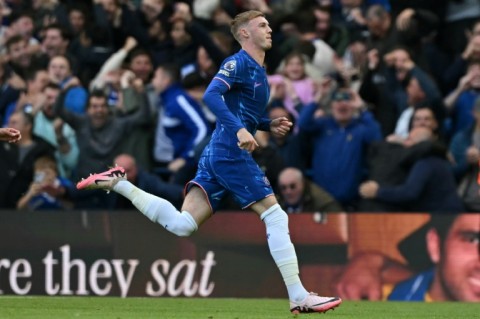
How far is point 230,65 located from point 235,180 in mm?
875

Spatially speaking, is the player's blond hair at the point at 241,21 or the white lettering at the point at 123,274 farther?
the white lettering at the point at 123,274

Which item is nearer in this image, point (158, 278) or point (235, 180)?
point (235, 180)

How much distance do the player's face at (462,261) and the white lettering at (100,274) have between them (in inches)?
142

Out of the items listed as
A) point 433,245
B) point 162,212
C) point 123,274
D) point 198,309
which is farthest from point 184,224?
point 433,245

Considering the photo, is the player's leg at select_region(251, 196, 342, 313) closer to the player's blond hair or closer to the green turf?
the green turf

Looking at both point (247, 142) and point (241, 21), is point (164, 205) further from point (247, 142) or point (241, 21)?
point (241, 21)

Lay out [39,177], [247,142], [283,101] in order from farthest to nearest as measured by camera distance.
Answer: [283,101], [39,177], [247,142]

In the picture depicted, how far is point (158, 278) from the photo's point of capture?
14508 millimetres

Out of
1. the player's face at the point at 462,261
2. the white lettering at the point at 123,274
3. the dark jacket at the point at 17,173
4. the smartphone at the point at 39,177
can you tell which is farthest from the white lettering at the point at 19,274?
the player's face at the point at 462,261

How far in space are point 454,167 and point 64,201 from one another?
4.66 metres

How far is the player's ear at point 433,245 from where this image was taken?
46.7 feet

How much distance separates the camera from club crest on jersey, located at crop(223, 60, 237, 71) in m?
9.96

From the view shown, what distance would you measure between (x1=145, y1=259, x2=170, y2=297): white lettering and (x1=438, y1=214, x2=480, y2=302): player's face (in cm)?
298

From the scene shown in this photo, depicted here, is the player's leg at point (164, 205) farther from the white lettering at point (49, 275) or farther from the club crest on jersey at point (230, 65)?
the white lettering at point (49, 275)
